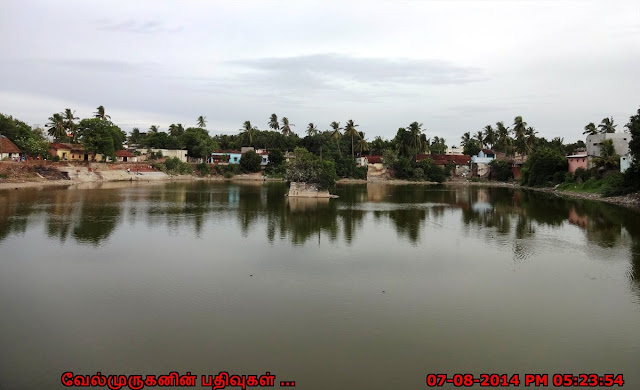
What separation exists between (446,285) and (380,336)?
4.96 meters

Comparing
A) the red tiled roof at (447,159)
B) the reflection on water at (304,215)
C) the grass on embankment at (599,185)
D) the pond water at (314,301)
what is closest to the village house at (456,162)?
the red tiled roof at (447,159)

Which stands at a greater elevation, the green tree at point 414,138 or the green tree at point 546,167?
the green tree at point 414,138

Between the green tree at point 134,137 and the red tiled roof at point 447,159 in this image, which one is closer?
the red tiled roof at point 447,159

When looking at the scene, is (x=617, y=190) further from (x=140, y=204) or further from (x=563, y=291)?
(x=140, y=204)

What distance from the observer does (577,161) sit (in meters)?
55.2

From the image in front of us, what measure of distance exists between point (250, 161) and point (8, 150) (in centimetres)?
3355

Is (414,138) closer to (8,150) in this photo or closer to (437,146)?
(437,146)

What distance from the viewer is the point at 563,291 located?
14.1 meters

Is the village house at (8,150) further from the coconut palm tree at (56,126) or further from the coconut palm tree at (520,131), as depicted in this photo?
the coconut palm tree at (520,131)

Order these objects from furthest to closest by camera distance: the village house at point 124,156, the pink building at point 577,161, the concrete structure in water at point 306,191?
the village house at point 124,156
the pink building at point 577,161
the concrete structure in water at point 306,191

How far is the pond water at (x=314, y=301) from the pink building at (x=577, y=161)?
31059mm

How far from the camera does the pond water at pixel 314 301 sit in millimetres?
9062
